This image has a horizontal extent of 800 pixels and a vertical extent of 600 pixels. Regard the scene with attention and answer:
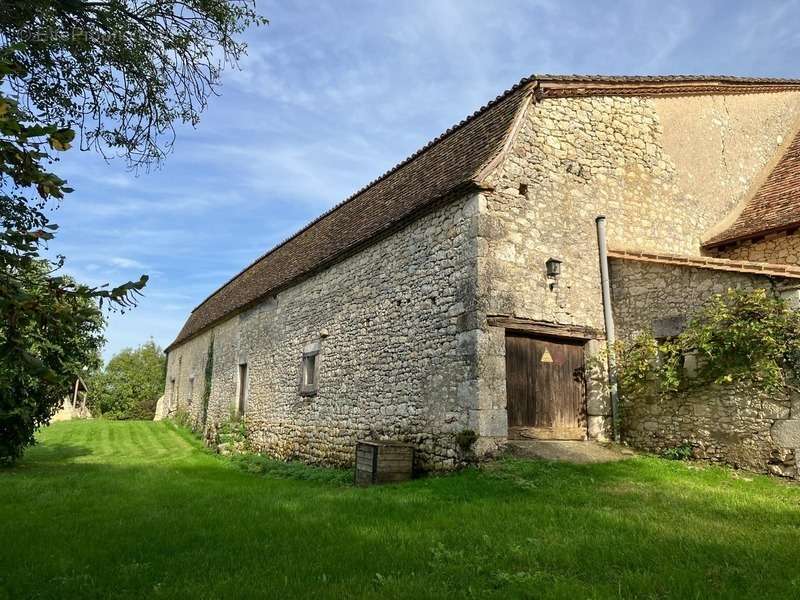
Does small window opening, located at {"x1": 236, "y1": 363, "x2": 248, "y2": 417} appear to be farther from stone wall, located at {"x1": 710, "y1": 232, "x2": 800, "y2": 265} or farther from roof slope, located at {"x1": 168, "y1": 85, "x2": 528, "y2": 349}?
stone wall, located at {"x1": 710, "y1": 232, "x2": 800, "y2": 265}

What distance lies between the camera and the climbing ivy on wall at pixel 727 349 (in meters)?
7.53

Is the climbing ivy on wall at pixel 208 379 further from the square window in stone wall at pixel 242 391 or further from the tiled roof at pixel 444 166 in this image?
the tiled roof at pixel 444 166

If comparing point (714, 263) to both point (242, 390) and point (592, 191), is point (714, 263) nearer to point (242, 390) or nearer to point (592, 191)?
point (592, 191)

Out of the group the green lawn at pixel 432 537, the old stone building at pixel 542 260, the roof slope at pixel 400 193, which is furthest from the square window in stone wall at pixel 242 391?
the green lawn at pixel 432 537

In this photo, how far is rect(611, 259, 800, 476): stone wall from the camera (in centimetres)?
766

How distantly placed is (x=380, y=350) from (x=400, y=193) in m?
3.36

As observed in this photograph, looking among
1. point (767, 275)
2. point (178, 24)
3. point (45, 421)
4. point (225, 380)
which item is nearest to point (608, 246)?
point (767, 275)

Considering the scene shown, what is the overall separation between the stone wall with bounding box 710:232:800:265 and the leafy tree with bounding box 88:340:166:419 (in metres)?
36.3

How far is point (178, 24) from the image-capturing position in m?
6.54

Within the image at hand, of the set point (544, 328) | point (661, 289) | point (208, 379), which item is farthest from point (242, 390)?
point (661, 289)

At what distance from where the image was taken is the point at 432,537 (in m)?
5.09

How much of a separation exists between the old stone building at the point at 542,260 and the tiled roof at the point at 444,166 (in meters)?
0.05

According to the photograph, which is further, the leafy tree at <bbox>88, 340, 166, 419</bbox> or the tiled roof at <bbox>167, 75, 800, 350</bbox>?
the leafy tree at <bbox>88, 340, 166, 419</bbox>

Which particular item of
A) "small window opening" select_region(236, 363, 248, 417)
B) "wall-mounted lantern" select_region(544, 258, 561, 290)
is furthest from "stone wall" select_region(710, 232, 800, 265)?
"small window opening" select_region(236, 363, 248, 417)
